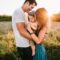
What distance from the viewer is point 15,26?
288 cm

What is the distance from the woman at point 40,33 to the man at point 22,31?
0.07 m

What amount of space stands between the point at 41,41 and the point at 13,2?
0.54m

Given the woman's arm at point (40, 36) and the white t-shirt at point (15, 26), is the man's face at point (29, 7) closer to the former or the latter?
the white t-shirt at point (15, 26)

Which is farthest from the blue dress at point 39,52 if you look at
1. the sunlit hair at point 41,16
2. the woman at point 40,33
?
the sunlit hair at point 41,16

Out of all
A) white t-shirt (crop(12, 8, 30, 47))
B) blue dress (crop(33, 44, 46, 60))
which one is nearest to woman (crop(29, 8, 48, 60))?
blue dress (crop(33, 44, 46, 60))

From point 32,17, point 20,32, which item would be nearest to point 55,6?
point 32,17

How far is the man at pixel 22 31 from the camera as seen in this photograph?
9.39 ft

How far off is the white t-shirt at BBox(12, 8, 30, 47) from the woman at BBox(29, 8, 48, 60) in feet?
0.35

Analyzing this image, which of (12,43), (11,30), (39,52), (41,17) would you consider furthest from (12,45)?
(41,17)

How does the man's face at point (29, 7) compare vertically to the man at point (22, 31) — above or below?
above

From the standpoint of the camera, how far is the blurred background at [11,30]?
2.90 meters

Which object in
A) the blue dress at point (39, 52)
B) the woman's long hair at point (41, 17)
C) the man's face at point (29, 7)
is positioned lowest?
the blue dress at point (39, 52)

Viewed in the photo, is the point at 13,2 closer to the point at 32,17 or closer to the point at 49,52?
the point at 32,17

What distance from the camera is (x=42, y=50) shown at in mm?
2902
